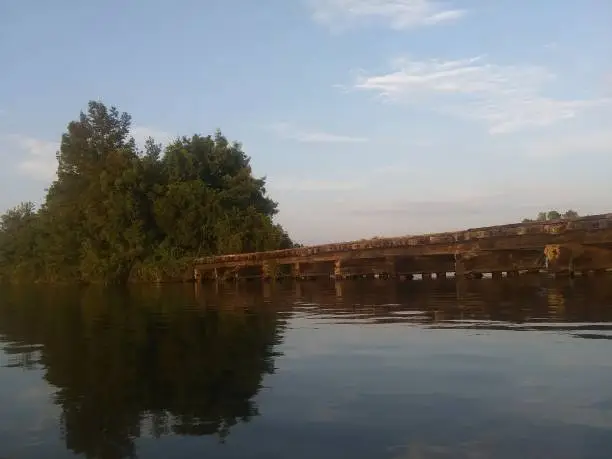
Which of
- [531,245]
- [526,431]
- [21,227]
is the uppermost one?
[21,227]

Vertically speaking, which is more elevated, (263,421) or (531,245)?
(531,245)

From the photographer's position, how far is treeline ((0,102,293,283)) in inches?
1855

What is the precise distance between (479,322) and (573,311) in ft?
7.68

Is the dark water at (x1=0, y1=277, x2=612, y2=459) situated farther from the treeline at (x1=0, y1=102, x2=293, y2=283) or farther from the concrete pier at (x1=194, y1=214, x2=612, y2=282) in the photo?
the treeline at (x1=0, y1=102, x2=293, y2=283)

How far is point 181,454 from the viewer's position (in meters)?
4.83

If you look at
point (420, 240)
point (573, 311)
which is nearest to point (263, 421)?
point (573, 311)

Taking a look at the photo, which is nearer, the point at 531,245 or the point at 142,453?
the point at 142,453

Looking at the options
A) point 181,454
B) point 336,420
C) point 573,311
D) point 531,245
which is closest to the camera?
point 181,454

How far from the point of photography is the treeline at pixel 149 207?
155ft

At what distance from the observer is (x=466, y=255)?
26078 mm

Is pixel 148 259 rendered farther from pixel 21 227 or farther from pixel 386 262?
pixel 21 227

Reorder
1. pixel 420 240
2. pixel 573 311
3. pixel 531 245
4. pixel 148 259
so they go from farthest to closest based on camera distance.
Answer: pixel 148 259 → pixel 420 240 → pixel 531 245 → pixel 573 311

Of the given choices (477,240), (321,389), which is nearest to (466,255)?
(477,240)

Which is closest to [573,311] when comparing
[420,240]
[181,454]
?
[181,454]
